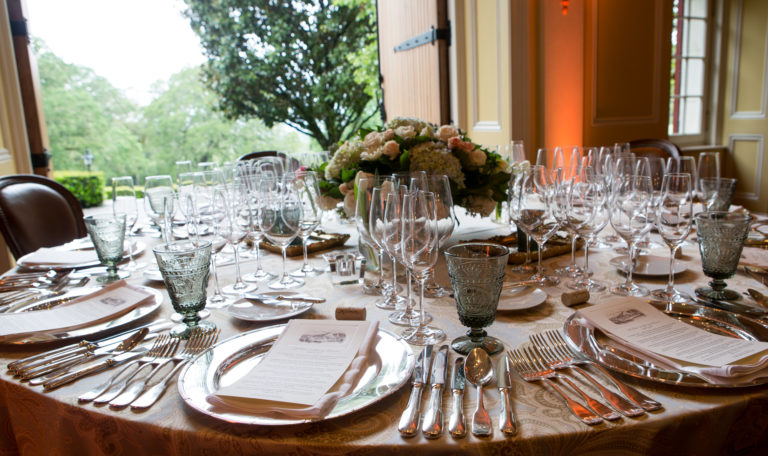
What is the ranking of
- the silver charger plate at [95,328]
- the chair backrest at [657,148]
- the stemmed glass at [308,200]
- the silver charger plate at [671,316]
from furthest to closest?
the chair backrest at [657,148] → the stemmed glass at [308,200] → the silver charger plate at [95,328] → the silver charger plate at [671,316]

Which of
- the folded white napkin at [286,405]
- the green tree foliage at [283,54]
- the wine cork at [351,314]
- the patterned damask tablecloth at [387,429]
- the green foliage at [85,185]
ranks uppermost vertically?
the green tree foliage at [283,54]

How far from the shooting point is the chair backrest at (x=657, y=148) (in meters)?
2.84

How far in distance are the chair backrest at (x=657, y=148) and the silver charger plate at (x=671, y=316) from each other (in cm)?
206

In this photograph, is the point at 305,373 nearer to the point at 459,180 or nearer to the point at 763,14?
the point at 459,180

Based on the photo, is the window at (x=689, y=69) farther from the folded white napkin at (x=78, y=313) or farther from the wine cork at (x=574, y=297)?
the folded white napkin at (x=78, y=313)

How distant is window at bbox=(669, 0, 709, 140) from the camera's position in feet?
17.3

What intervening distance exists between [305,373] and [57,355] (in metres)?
0.47

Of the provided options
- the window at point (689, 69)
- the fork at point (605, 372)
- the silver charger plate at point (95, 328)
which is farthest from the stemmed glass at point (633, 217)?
the window at point (689, 69)

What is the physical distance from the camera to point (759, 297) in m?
1.03

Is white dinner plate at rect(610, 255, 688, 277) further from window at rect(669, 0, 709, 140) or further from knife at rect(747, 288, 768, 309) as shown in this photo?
window at rect(669, 0, 709, 140)

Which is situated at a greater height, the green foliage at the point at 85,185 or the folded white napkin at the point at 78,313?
the folded white napkin at the point at 78,313

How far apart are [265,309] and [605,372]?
661mm

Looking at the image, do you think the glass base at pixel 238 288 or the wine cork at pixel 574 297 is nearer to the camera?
the wine cork at pixel 574 297

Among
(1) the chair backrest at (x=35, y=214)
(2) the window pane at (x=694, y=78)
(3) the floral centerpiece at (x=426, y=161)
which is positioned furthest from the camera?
(2) the window pane at (x=694, y=78)
